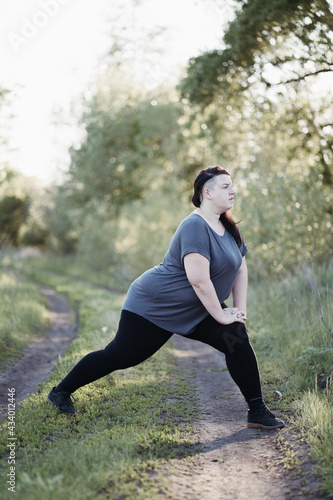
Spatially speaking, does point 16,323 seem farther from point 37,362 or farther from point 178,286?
point 178,286

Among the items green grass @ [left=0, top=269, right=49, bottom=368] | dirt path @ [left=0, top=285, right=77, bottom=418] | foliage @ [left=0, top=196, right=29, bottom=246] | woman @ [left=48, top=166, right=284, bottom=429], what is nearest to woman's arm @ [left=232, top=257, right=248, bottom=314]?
woman @ [left=48, top=166, right=284, bottom=429]

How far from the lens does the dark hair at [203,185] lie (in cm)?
402

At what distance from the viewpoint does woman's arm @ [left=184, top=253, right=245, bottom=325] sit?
3707 mm

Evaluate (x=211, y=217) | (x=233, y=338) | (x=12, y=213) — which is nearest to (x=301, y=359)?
(x=233, y=338)

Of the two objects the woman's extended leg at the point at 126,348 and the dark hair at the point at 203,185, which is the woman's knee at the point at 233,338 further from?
the dark hair at the point at 203,185

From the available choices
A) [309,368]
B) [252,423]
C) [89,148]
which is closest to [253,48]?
[309,368]

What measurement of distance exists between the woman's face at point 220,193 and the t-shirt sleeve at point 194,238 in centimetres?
26

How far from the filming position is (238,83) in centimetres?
1100

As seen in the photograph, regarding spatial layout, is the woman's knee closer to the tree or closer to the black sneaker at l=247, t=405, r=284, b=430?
the black sneaker at l=247, t=405, r=284, b=430

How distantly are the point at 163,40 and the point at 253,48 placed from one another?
14581mm

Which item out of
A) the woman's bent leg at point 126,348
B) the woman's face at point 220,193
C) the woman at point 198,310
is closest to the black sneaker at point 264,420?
the woman at point 198,310

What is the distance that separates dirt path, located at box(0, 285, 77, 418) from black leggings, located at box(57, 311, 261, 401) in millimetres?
1306

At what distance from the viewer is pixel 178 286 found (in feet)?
12.8

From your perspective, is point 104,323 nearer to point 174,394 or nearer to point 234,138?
point 174,394
